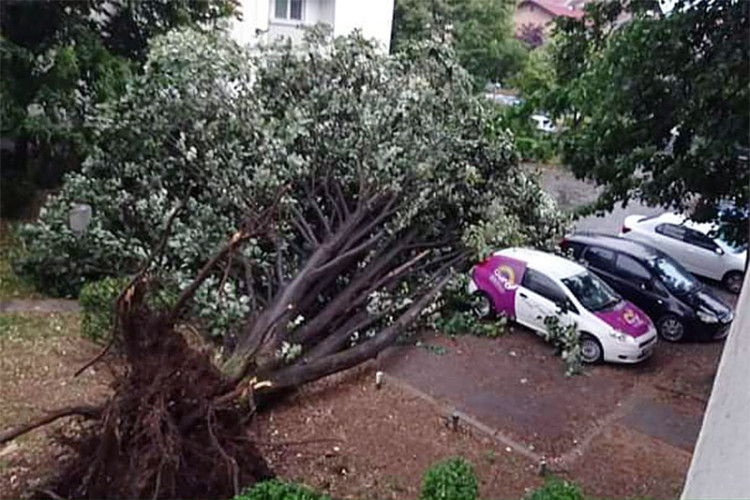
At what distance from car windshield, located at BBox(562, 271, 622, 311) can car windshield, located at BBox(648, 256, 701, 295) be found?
1516 millimetres

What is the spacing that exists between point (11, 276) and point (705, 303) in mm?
11106

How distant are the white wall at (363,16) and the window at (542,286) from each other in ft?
25.9

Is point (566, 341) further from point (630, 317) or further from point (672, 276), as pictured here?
point (672, 276)

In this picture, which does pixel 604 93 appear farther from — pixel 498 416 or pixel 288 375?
pixel 288 375

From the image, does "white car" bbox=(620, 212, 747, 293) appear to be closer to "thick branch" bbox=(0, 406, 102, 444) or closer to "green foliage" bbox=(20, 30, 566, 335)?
"green foliage" bbox=(20, 30, 566, 335)

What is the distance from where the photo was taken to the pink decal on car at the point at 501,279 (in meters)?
11.9

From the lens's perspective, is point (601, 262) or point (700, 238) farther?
point (700, 238)

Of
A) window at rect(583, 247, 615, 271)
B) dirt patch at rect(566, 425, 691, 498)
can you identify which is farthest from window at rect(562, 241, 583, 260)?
dirt patch at rect(566, 425, 691, 498)

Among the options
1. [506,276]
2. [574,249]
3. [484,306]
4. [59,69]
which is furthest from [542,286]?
[59,69]

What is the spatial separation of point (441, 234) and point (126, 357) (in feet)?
17.8

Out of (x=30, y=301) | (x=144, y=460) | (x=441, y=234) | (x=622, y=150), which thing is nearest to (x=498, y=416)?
(x=441, y=234)

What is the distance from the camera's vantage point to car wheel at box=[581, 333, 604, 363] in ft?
37.2

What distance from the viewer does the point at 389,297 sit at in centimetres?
979

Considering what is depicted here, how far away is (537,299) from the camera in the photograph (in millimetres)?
11633
